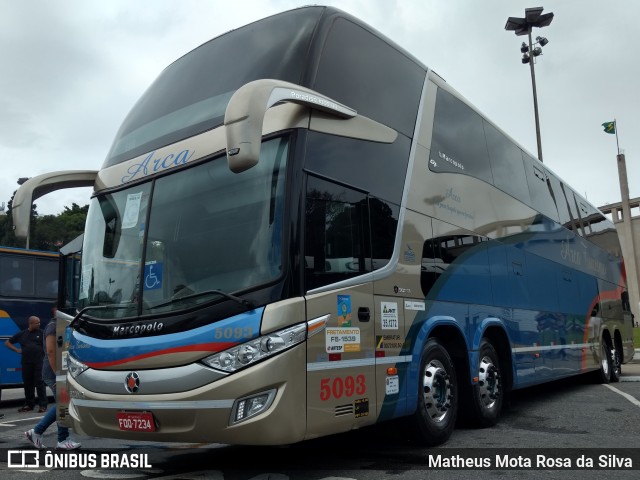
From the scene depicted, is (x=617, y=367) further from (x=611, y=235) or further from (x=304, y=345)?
(x=304, y=345)

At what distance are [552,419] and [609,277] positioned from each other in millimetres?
7626

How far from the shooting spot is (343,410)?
508cm

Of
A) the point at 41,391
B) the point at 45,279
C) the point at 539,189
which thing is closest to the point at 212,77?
the point at 539,189

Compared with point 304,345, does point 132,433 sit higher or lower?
lower

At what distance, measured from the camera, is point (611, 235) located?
1639cm

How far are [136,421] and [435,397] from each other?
3107mm

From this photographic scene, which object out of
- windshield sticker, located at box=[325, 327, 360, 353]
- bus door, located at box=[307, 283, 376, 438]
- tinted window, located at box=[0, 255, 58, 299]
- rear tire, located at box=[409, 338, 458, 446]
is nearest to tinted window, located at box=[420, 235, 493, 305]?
rear tire, located at box=[409, 338, 458, 446]

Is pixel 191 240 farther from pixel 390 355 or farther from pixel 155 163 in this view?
pixel 390 355

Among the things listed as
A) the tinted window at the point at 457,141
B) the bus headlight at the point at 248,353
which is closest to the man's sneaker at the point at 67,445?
the bus headlight at the point at 248,353

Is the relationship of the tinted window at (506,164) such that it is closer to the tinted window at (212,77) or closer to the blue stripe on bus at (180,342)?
the tinted window at (212,77)

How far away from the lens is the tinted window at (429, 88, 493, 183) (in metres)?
7.40

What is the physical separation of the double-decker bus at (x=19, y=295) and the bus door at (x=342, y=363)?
10292mm

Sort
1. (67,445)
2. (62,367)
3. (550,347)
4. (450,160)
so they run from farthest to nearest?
(550,347) → (450,160) → (62,367) → (67,445)

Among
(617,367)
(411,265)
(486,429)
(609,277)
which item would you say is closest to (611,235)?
(609,277)
